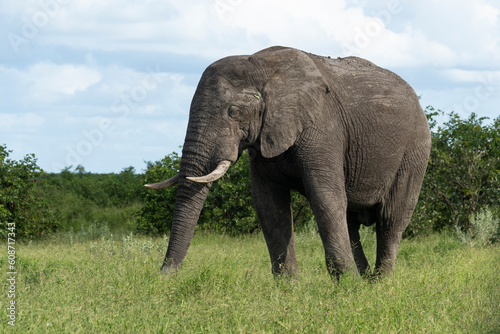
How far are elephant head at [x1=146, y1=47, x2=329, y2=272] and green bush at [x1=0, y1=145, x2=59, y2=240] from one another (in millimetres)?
9739

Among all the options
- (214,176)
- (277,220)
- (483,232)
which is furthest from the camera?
(483,232)

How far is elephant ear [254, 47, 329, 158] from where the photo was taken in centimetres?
634

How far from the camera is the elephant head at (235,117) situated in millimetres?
6246

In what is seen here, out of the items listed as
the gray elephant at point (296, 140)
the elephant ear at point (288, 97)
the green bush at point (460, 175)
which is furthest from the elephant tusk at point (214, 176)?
the green bush at point (460, 175)

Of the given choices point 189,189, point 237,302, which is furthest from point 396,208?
point 237,302

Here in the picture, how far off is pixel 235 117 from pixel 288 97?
627mm

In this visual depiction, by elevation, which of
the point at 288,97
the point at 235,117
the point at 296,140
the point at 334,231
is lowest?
the point at 334,231

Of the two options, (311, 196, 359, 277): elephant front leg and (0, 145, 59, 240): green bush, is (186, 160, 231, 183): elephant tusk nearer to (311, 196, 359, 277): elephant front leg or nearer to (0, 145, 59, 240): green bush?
(311, 196, 359, 277): elephant front leg

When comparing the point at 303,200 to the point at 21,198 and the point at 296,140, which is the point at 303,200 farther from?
the point at 296,140

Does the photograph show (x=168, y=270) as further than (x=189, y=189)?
No

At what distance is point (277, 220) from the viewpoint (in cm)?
711

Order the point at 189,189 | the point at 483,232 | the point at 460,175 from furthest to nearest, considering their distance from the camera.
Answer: the point at 460,175 < the point at 483,232 < the point at 189,189

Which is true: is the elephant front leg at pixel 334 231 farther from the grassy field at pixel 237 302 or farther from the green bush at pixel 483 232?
the green bush at pixel 483 232

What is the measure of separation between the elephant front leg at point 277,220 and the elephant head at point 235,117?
784mm
